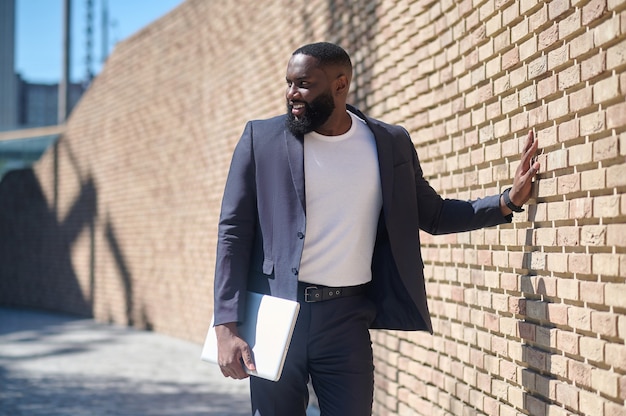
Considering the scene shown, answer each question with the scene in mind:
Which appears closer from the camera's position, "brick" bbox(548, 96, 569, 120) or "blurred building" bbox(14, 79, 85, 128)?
"brick" bbox(548, 96, 569, 120)

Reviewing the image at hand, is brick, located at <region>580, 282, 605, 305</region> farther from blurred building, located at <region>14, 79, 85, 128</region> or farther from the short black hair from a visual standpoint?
blurred building, located at <region>14, 79, 85, 128</region>

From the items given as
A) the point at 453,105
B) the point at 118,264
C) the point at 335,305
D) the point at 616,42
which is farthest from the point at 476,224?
the point at 118,264

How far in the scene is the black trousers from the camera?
317 cm

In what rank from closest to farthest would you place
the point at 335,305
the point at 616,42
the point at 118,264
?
the point at 616,42 → the point at 335,305 → the point at 118,264

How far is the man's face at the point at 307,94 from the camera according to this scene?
3.18m

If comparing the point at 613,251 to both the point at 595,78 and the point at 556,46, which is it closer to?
the point at 595,78

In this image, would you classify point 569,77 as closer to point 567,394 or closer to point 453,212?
point 453,212

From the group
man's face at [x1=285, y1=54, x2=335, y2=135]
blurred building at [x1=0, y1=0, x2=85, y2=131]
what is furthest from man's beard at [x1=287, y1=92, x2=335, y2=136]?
blurred building at [x1=0, y1=0, x2=85, y2=131]

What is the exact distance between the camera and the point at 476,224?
351 centimetres

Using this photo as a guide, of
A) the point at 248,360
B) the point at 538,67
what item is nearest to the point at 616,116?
the point at 538,67

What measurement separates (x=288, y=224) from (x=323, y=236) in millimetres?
131

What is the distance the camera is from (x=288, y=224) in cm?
321

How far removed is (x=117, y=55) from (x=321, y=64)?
40.9 ft

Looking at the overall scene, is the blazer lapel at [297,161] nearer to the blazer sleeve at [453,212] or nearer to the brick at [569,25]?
the blazer sleeve at [453,212]
